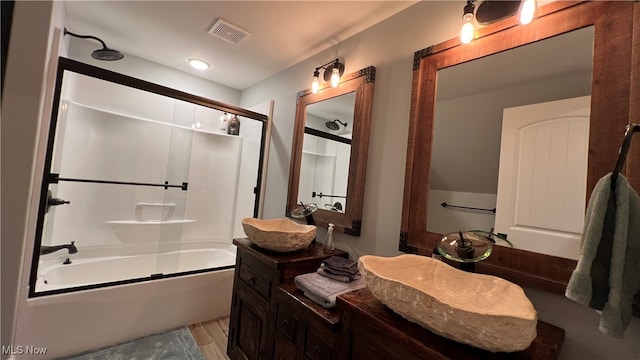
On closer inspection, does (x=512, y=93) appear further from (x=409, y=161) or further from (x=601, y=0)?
(x=409, y=161)

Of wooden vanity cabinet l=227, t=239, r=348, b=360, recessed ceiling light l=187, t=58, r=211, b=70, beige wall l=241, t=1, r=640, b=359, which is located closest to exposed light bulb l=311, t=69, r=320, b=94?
beige wall l=241, t=1, r=640, b=359

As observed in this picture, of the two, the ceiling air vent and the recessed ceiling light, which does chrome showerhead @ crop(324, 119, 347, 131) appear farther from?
the recessed ceiling light

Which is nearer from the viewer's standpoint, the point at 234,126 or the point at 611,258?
the point at 611,258

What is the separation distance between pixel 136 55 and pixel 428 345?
11.0 ft

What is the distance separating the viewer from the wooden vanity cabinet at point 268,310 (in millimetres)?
1207

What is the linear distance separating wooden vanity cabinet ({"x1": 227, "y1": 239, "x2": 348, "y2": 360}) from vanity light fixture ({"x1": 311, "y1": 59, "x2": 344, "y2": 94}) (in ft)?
3.96

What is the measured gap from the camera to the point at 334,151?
6.38ft

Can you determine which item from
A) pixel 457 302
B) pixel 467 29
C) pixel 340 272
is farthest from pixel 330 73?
pixel 457 302

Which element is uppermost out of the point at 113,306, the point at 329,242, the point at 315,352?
the point at 329,242

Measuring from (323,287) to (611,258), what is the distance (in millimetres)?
969

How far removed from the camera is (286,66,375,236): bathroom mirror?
5.48 ft

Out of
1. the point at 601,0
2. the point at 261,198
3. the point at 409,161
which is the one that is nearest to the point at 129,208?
the point at 261,198

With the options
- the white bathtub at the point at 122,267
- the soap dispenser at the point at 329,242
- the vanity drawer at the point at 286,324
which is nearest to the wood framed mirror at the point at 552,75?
the soap dispenser at the point at 329,242

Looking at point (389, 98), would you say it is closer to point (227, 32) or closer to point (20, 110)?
point (227, 32)
